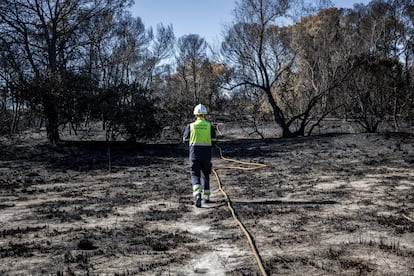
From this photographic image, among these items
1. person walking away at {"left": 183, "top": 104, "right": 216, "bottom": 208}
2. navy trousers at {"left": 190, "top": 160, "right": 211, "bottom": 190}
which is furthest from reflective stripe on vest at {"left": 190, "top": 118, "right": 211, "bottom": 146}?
navy trousers at {"left": 190, "top": 160, "right": 211, "bottom": 190}

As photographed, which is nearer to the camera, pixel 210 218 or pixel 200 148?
pixel 210 218

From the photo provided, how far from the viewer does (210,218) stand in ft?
20.0

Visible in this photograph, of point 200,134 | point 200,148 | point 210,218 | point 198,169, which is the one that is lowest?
point 210,218

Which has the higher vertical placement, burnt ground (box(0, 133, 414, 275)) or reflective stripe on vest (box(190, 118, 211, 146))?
reflective stripe on vest (box(190, 118, 211, 146))

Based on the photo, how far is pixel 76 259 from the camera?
4121 mm

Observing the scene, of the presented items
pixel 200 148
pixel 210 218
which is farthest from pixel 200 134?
pixel 210 218

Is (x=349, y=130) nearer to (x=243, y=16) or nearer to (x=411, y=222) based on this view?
(x=243, y=16)

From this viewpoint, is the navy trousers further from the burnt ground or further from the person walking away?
the burnt ground

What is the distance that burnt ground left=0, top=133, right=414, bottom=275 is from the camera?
4.01 metres

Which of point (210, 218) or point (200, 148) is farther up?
point (200, 148)

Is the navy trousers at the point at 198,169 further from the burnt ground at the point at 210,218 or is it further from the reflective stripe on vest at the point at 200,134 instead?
the burnt ground at the point at 210,218

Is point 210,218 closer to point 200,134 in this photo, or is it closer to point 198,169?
point 198,169

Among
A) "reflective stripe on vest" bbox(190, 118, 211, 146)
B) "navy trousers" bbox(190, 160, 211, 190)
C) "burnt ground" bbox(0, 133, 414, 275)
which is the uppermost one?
"reflective stripe on vest" bbox(190, 118, 211, 146)

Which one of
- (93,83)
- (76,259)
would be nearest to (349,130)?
(93,83)
